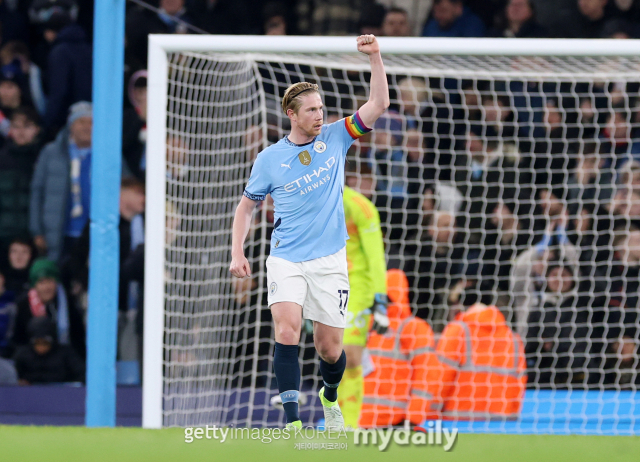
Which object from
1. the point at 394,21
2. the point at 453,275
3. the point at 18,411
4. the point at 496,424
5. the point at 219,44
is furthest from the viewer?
the point at 394,21

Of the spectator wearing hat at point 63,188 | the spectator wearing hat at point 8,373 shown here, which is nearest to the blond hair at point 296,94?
the spectator wearing hat at point 63,188

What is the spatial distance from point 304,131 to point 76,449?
1.76m

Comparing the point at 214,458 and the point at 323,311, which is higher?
the point at 323,311

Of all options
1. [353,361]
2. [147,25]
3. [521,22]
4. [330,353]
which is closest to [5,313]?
[147,25]

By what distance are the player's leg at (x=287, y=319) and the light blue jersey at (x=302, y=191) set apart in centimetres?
8

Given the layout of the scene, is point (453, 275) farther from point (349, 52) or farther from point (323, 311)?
point (323, 311)

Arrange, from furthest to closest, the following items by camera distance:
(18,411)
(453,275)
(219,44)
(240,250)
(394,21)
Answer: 1. (394,21)
2. (453,275)
3. (18,411)
4. (219,44)
5. (240,250)

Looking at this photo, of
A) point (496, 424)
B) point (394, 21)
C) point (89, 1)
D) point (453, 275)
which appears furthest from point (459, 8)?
point (496, 424)

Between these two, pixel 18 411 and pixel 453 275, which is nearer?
pixel 18 411

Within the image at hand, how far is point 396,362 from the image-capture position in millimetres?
6543

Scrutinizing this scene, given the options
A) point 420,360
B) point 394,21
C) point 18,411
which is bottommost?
point 18,411

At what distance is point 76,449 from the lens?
147 inches

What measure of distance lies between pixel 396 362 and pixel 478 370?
1.90 feet

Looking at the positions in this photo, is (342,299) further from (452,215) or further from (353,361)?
(452,215)
